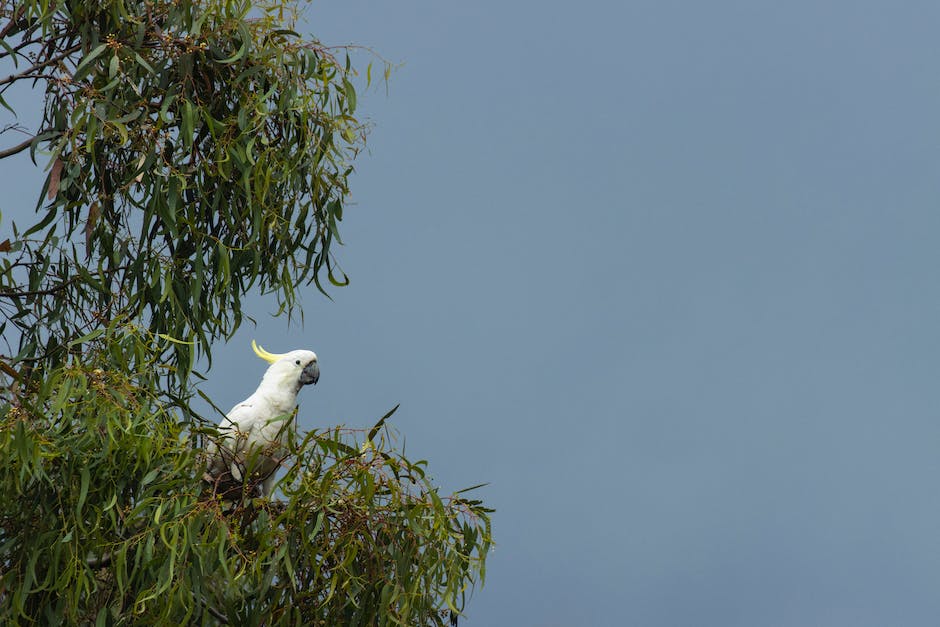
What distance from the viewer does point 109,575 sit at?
11.7 ft

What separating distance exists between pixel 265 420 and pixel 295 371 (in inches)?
8.8

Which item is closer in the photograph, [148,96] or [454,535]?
[454,535]

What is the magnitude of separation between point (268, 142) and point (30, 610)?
144 cm

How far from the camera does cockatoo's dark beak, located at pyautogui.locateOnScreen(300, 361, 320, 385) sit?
14.2ft

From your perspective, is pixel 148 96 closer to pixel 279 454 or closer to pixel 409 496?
pixel 279 454

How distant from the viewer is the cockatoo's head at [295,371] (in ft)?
14.2

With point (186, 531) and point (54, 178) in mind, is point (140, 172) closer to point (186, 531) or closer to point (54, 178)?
point (54, 178)

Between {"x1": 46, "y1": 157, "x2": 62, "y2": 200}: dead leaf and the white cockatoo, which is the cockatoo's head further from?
{"x1": 46, "y1": 157, "x2": 62, "y2": 200}: dead leaf

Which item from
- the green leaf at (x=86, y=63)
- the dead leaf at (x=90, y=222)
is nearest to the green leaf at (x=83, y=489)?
the dead leaf at (x=90, y=222)

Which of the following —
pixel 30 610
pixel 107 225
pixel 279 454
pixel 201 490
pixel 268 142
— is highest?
pixel 268 142

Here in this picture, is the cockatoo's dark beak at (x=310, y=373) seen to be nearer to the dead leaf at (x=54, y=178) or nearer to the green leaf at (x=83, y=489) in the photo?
the dead leaf at (x=54, y=178)

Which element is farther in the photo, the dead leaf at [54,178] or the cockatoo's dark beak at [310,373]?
the cockatoo's dark beak at [310,373]

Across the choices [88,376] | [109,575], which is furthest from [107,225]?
[109,575]

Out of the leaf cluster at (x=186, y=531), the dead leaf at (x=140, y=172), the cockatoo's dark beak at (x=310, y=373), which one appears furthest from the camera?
the cockatoo's dark beak at (x=310, y=373)
